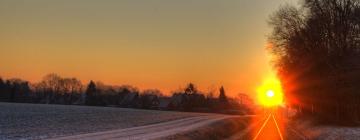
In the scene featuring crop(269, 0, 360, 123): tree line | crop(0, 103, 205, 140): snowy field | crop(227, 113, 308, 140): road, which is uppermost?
crop(269, 0, 360, 123): tree line

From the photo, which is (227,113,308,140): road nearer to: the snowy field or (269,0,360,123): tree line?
(269,0,360,123): tree line

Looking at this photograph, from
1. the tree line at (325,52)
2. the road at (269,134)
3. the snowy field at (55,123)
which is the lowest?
the road at (269,134)

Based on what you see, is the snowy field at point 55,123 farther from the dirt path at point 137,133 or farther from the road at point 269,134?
the road at point 269,134

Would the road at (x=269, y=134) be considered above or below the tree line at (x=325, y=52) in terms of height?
below

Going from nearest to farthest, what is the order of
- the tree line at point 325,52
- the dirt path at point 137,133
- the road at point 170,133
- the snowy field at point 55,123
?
the road at point 170,133 < the dirt path at point 137,133 < the snowy field at point 55,123 < the tree line at point 325,52

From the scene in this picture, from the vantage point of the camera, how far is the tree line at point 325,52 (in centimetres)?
5150

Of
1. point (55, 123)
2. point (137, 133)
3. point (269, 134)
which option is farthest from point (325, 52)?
point (55, 123)

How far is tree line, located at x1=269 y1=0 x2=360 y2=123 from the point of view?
51.5m

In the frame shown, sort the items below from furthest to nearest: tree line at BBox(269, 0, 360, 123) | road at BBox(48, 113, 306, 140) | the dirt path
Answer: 1. tree line at BBox(269, 0, 360, 123)
2. the dirt path
3. road at BBox(48, 113, 306, 140)

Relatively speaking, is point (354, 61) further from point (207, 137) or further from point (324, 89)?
point (207, 137)

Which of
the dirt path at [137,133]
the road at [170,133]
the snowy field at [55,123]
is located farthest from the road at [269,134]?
the snowy field at [55,123]

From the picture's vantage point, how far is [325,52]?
176 ft

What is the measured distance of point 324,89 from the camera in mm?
56938

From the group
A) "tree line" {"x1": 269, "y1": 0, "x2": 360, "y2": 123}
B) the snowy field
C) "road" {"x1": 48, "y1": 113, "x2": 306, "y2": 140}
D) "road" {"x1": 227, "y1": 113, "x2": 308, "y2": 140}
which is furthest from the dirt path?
"tree line" {"x1": 269, "y1": 0, "x2": 360, "y2": 123}
